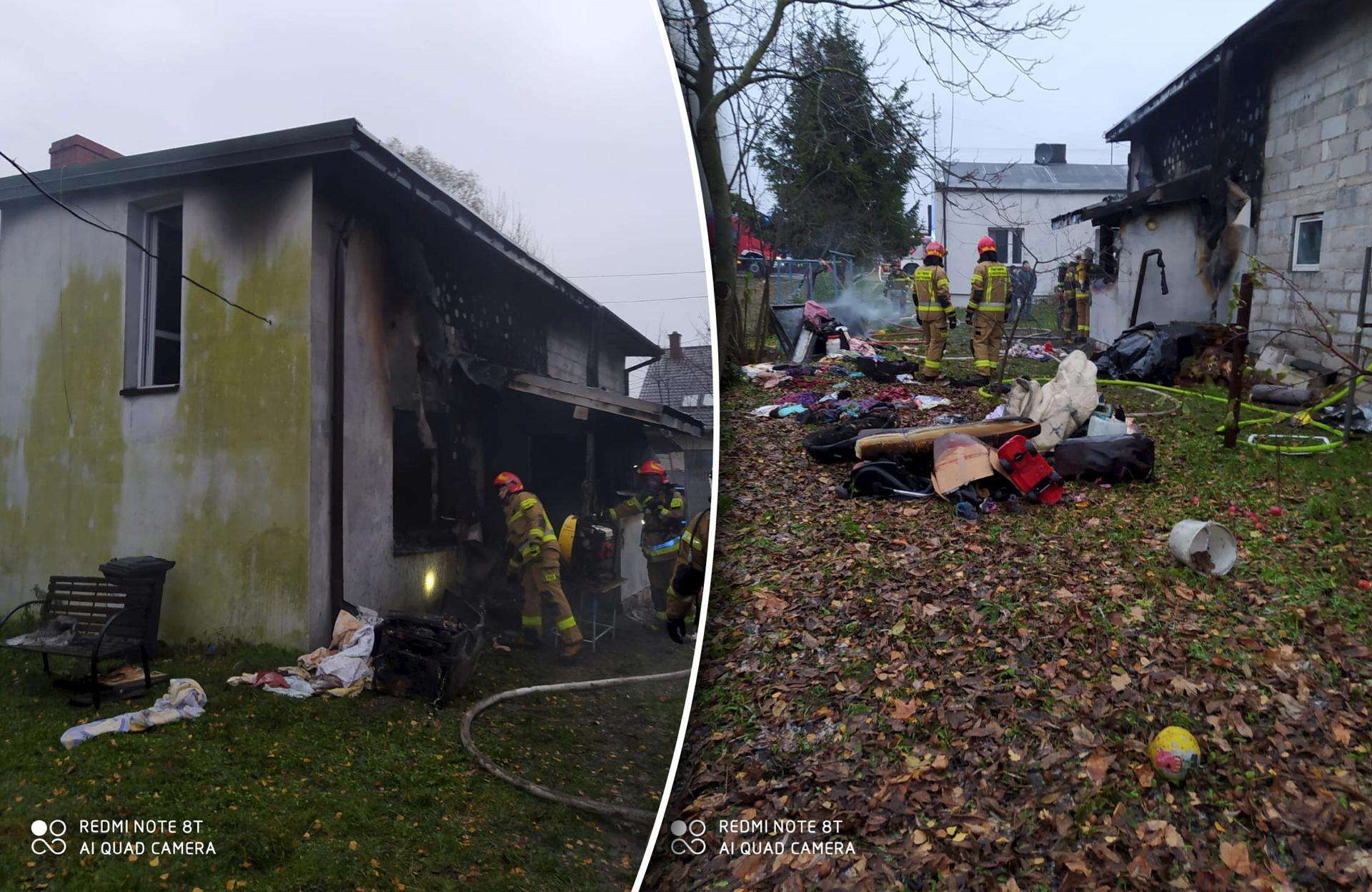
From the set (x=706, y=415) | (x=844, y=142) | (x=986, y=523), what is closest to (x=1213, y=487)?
(x=986, y=523)

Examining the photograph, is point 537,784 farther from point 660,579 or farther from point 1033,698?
point 1033,698

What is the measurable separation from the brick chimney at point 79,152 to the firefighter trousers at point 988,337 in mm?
8997

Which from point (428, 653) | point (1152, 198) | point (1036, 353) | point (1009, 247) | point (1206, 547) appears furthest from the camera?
point (1009, 247)

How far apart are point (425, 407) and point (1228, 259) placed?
12941mm

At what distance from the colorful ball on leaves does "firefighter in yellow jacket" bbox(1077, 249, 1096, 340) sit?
13.5 m

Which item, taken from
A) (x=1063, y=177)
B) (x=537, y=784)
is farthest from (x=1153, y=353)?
(x=1063, y=177)

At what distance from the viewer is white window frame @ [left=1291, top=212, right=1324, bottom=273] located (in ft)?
30.7

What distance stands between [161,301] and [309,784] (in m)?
0.53

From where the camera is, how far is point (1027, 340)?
1487cm

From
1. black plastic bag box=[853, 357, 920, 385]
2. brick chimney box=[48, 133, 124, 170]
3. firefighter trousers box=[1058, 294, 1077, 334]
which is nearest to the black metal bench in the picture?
brick chimney box=[48, 133, 124, 170]

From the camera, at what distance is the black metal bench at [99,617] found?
877 mm

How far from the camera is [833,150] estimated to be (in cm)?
378

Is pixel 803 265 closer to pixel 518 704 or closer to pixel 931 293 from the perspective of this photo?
pixel 931 293

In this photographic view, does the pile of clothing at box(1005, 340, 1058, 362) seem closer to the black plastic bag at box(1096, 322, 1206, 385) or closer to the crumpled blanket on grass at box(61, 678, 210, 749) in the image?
the black plastic bag at box(1096, 322, 1206, 385)
